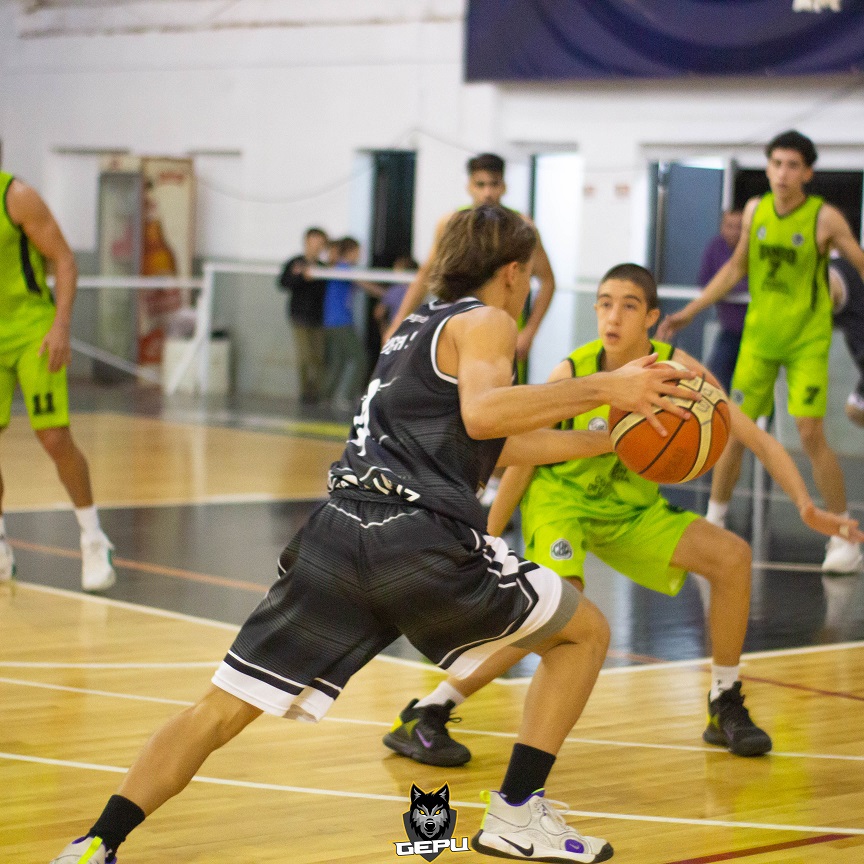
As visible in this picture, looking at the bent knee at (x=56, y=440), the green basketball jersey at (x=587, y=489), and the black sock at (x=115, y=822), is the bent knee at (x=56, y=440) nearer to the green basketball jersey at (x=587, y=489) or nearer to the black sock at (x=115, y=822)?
the green basketball jersey at (x=587, y=489)

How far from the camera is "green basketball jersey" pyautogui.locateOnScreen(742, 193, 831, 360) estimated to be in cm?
768

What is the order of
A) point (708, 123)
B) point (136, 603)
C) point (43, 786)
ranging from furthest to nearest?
point (708, 123), point (136, 603), point (43, 786)

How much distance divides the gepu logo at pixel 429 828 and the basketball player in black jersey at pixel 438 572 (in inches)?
3.9

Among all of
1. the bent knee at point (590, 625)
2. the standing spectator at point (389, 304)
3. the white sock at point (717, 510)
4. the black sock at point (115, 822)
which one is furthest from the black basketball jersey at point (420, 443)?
the standing spectator at point (389, 304)

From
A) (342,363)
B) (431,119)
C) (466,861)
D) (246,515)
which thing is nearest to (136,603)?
(246,515)

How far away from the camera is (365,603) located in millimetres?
3500

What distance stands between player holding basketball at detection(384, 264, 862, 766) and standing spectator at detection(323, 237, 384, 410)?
9.65 metres

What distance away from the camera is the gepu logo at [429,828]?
369 centimetres

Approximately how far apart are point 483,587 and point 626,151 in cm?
1195

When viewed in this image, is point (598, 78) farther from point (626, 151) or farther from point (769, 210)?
point (769, 210)

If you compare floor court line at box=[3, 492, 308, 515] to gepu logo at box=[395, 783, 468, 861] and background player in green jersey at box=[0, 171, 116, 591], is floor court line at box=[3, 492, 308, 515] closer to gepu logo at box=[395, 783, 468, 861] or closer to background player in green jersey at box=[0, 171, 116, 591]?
background player in green jersey at box=[0, 171, 116, 591]

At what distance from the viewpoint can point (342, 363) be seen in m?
14.7

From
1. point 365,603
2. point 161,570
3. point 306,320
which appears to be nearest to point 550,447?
point 365,603

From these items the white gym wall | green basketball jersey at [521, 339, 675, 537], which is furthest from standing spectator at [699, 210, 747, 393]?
green basketball jersey at [521, 339, 675, 537]
